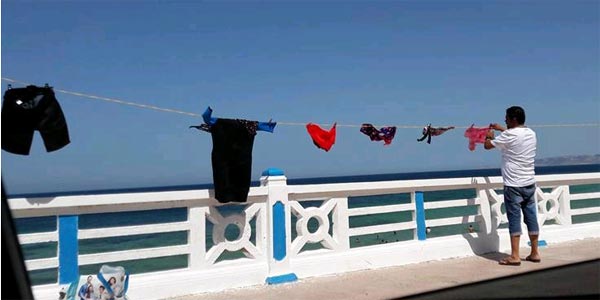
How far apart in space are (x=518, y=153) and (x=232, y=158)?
361cm

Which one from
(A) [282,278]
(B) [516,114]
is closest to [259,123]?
(A) [282,278]

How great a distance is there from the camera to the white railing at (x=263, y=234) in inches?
187

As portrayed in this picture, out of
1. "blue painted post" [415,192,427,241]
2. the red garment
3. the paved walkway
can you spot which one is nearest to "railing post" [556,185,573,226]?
the paved walkway

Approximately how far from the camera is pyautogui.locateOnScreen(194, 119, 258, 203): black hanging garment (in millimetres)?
5586

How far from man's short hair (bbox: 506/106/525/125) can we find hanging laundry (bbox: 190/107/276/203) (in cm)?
325

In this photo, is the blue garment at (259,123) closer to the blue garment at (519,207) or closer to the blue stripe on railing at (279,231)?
the blue stripe on railing at (279,231)

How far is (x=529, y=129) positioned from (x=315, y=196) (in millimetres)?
2890

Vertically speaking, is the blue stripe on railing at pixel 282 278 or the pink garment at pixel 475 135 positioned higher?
the pink garment at pixel 475 135

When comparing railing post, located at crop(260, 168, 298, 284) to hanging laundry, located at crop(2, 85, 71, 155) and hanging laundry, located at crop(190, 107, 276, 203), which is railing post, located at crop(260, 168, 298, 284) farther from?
hanging laundry, located at crop(2, 85, 71, 155)

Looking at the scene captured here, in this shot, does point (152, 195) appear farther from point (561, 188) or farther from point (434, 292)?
point (561, 188)

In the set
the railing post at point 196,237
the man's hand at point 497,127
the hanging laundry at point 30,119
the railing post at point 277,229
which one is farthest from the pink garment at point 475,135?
the hanging laundry at point 30,119

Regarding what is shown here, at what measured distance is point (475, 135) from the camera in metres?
8.06

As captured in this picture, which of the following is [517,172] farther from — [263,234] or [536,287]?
[263,234]

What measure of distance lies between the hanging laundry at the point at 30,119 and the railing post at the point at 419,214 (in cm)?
442
